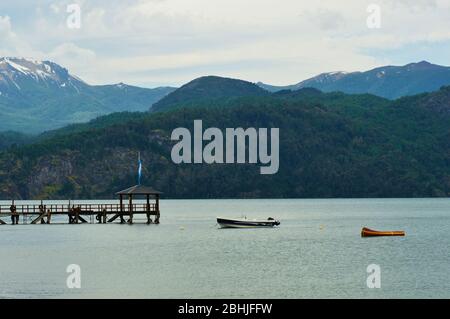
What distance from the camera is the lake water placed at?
6838 cm

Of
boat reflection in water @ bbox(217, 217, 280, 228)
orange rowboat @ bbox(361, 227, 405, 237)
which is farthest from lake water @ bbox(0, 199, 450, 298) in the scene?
orange rowboat @ bbox(361, 227, 405, 237)

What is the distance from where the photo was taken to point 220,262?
89.2 meters

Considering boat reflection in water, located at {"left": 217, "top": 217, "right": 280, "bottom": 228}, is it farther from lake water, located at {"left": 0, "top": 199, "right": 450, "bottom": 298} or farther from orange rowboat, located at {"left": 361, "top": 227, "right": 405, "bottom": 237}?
orange rowboat, located at {"left": 361, "top": 227, "right": 405, "bottom": 237}

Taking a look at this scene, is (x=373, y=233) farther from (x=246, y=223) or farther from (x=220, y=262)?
(x=220, y=262)

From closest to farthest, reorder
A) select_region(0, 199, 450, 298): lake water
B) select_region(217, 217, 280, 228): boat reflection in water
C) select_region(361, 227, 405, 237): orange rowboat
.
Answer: select_region(0, 199, 450, 298): lake water, select_region(361, 227, 405, 237): orange rowboat, select_region(217, 217, 280, 228): boat reflection in water

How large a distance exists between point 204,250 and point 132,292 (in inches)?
1411

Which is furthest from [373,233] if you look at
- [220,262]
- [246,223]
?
[220,262]

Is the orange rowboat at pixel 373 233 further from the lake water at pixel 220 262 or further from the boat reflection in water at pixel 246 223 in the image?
the boat reflection in water at pixel 246 223

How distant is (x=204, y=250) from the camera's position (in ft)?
337

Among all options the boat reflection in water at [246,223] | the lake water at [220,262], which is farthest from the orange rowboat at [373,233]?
the boat reflection in water at [246,223]

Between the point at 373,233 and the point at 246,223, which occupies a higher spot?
the point at 246,223
